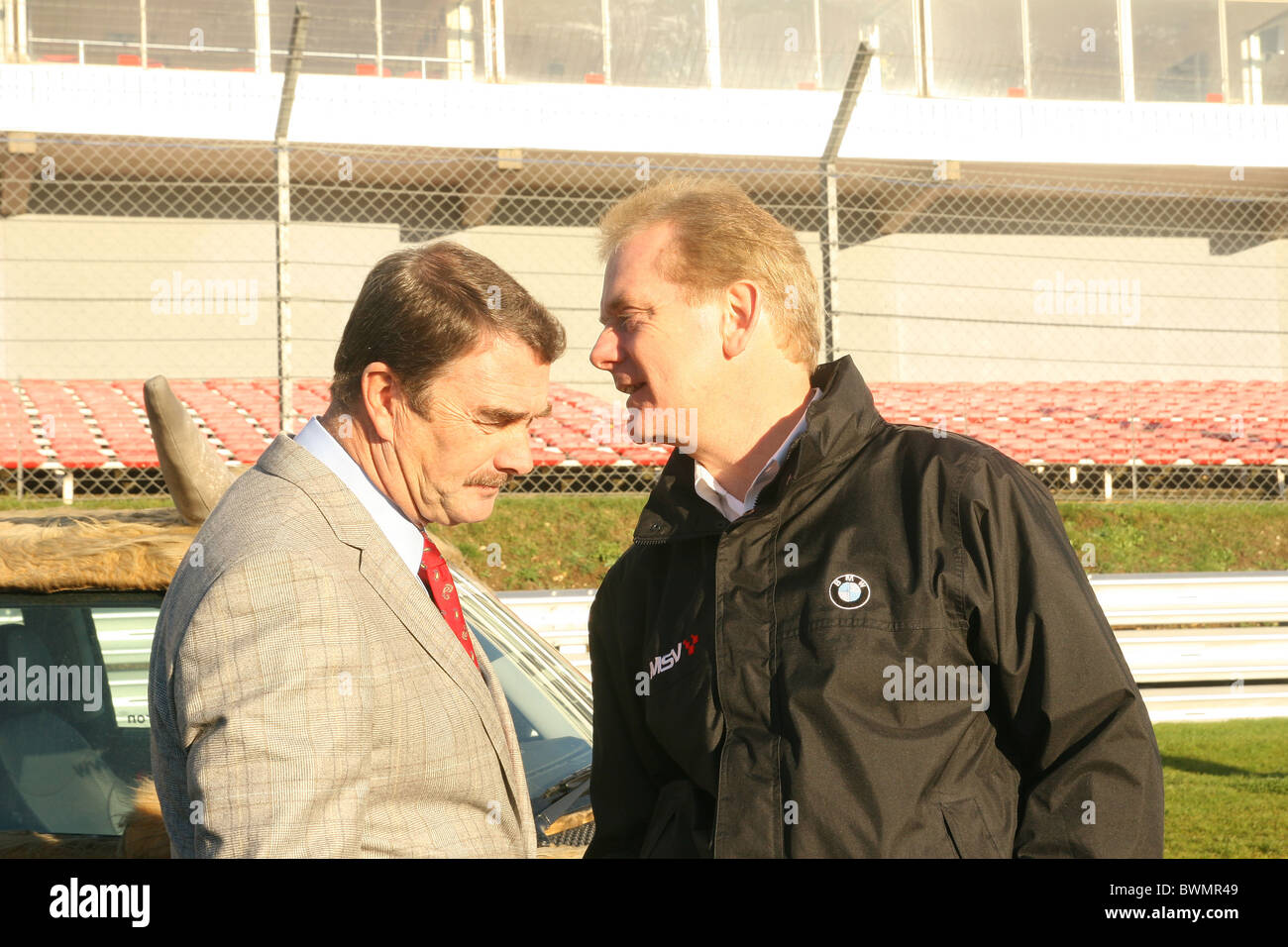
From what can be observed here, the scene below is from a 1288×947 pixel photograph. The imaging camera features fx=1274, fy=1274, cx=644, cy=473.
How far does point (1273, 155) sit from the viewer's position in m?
21.0

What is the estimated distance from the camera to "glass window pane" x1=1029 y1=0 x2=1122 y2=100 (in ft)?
68.1

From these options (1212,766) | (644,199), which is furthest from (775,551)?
(1212,766)

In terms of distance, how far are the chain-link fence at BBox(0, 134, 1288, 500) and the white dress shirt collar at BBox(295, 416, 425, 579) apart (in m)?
9.31

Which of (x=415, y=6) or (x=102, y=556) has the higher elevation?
(x=415, y=6)

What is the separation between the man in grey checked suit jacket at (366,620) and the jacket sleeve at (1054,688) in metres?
0.81

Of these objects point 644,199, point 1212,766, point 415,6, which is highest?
point 415,6

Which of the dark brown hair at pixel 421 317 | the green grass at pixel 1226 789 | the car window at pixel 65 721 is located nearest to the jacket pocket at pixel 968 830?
the dark brown hair at pixel 421 317

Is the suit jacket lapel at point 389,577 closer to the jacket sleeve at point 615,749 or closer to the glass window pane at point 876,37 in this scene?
the jacket sleeve at point 615,749

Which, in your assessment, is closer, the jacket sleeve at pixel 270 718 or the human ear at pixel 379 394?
the jacket sleeve at pixel 270 718

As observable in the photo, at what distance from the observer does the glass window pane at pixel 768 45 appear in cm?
1925

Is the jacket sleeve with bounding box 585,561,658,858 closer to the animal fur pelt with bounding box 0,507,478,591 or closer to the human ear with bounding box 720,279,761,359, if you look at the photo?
the human ear with bounding box 720,279,761,359

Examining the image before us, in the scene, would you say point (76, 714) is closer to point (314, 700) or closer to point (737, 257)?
point (314, 700)
